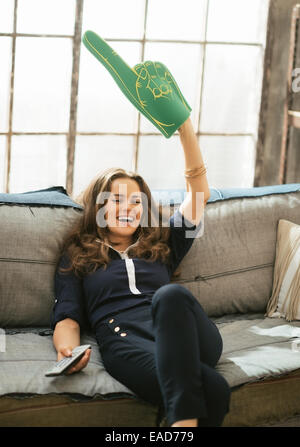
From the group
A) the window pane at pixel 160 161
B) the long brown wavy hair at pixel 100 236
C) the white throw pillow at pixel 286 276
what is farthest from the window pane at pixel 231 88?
the long brown wavy hair at pixel 100 236

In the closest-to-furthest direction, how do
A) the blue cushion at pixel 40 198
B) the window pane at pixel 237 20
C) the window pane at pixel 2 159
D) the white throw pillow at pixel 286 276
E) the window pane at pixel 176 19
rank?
the blue cushion at pixel 40 198 → the white throw pillow at pixel 286 276 → the window pane at pixel 2 159 → the window pane at pixel 176 19 → the window pane at pixel 237 20

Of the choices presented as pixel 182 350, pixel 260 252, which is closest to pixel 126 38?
pixel 260 252

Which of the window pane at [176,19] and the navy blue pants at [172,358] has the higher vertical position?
the window pane at [176,19]

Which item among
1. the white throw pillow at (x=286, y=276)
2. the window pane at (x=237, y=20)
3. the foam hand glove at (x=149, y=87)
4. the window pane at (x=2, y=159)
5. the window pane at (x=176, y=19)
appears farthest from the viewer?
the window pane at (x=237, y=20)

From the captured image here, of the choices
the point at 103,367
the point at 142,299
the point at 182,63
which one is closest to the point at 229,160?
the point at 182,63

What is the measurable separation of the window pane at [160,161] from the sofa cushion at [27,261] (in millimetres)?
1007

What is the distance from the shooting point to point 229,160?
11.6ft

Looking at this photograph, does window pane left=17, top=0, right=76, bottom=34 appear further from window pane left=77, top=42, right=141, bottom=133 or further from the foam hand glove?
the foam hand glove

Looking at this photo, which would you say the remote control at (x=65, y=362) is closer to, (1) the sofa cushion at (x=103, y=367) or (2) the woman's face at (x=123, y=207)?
(1) the sofa cushion at (x=103, y=367)

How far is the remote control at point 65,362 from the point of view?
1.93 m

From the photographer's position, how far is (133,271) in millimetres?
2283

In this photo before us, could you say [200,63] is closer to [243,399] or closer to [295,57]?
[295,57]

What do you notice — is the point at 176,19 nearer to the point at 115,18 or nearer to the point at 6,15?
the point at 115,18

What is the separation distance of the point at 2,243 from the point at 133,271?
0.47 m
